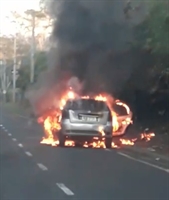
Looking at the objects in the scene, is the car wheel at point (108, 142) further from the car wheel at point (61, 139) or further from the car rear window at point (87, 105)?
the car wheel at point (61, 139)

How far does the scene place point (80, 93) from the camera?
32.9 meters

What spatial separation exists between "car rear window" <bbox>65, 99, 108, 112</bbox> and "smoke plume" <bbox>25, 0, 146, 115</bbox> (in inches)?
156

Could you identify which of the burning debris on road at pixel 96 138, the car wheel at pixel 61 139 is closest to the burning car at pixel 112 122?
the burning debris on road at pixel 96 138

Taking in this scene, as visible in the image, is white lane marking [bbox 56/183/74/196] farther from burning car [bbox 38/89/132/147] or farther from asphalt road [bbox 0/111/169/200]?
burning car [bbox 38/89/132/147]

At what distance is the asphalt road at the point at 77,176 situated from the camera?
14.8m

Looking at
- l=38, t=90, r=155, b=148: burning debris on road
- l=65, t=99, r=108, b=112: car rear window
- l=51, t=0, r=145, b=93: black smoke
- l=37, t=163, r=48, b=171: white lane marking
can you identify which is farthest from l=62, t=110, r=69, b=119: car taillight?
l=37, t=163, r=48, b=171: white lane marking

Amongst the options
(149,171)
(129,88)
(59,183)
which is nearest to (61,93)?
(129,88)

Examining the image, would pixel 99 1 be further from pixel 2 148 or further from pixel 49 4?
pixel 2 148

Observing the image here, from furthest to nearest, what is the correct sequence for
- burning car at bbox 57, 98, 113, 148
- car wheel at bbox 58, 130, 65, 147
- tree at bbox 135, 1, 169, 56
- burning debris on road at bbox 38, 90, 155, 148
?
1. burning debris on road at bbox 38, 90, 155, 148
2. car wheel at bbox 58, 130, 65, 147
3. burning car at bbox 57, 98, 113, 148
4. tree at bbox 135, 1, 169, 56

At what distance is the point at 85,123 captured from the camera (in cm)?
2756

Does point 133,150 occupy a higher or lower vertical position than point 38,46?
lower

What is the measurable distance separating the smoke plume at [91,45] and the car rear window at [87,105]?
13.0 ft

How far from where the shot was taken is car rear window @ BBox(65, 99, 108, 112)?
92.0 feet

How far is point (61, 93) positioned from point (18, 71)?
56.0 meters
